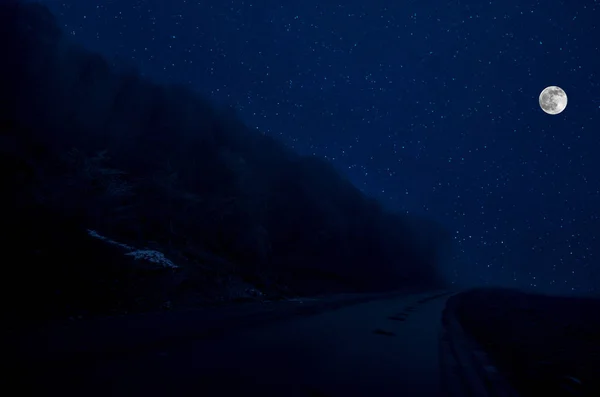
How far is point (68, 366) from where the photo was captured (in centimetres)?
587

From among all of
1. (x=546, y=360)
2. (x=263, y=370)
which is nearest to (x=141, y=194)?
(x=263, y=370)

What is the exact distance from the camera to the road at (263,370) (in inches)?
202

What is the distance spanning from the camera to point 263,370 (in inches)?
249

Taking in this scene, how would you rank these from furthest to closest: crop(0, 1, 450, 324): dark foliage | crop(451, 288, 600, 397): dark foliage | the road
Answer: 1. crop(0, 1, 450, 324): dark foliage
2. crop(451, 288, 600, 397): dark foliage
3. the road

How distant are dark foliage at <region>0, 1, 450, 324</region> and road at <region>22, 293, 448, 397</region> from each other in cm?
773

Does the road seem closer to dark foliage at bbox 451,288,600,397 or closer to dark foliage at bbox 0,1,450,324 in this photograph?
dark foliage at bbox 451,288,600,397

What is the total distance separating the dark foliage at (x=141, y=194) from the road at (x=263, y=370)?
7731 millimetres

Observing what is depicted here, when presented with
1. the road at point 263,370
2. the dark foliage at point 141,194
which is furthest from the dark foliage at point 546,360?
the dark foliage at point 141,194

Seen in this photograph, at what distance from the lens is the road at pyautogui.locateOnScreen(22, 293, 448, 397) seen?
5129 millimetres

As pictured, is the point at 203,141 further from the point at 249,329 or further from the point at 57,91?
the point at 249,329

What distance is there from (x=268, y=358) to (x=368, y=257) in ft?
244

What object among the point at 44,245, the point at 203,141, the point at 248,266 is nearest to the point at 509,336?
the point at 44,245

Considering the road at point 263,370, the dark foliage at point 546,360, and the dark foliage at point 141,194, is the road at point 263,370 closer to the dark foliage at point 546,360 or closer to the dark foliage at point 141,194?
the dark foliage at point 546,360

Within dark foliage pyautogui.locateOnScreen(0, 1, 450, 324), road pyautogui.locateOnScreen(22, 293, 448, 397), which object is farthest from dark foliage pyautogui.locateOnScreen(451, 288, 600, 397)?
dark foliage pyautogui.locateOnScreen(0, 1, 450, 324)
